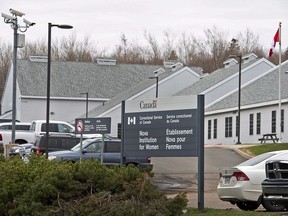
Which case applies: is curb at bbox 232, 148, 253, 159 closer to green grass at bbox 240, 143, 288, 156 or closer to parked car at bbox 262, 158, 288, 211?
green grass at bbox 240, 143, 288, 156

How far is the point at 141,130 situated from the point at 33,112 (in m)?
56.9

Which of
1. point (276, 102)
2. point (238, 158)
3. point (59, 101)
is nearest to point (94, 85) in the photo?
Result: point (59, 101)

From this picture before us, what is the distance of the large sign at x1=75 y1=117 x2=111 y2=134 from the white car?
8049 mm

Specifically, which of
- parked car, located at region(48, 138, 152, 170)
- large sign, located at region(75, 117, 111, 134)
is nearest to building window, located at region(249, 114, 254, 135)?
parked car, located at region(48, 138, 152, 170)

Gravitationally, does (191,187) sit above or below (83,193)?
below

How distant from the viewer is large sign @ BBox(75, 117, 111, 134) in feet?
85.4

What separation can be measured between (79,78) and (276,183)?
64.2 m

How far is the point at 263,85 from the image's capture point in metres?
57.2

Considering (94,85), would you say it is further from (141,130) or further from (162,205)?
(162,205)

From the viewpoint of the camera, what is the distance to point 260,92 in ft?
182

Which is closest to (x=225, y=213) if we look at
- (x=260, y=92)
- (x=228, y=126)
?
(x=260, y=92)

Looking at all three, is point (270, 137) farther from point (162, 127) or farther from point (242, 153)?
point (162, 127)

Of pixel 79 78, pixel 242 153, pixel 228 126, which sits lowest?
pixel 242 153

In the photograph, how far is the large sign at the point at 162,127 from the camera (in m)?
17.1
